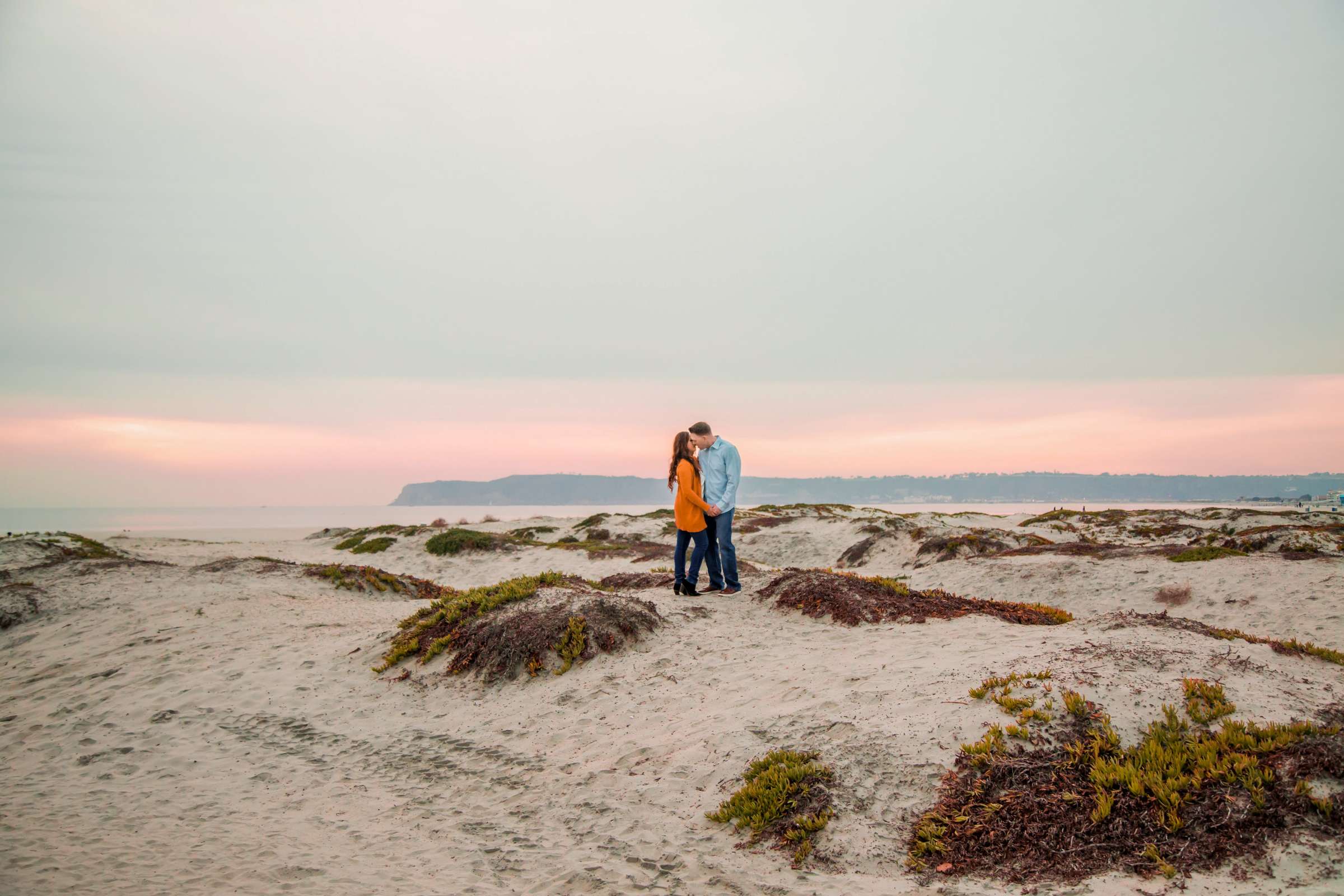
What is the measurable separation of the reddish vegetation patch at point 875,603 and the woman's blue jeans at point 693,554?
1.21 metres

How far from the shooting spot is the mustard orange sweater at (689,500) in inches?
445

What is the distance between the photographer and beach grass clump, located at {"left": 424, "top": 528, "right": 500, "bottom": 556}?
28.9m

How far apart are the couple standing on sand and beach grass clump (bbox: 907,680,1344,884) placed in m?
6.40

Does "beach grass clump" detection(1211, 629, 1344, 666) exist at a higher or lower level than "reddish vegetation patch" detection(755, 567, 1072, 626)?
higher

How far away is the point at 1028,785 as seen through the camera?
5.01 metres

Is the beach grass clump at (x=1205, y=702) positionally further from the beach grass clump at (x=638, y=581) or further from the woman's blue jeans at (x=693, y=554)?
the beach grass clump at (x=638, y=581)

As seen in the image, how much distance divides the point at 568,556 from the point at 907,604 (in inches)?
664

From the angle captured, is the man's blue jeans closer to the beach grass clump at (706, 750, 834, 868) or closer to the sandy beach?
the sandy beach

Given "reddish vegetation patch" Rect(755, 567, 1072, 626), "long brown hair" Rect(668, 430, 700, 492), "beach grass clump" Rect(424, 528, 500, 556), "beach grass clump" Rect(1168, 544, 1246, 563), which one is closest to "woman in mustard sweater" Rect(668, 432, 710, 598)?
"long brown hair" Rect(668, 430, 700, 492)

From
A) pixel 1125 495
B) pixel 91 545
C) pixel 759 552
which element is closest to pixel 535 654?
pixel 91 545

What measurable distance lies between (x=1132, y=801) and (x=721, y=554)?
8.01 m

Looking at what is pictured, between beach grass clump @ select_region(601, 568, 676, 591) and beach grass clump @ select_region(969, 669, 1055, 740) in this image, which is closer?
beach grass clump @ select_region(969, 669, 1055, 740)

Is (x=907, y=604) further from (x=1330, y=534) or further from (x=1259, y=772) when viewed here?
(x=1330, y=534)

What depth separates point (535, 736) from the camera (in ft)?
24.4
